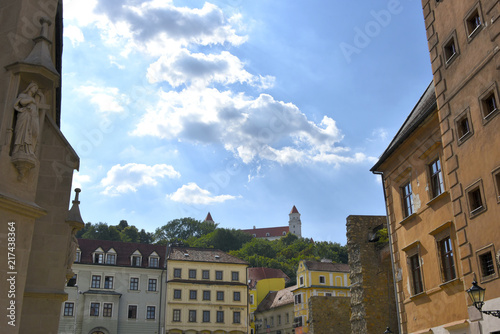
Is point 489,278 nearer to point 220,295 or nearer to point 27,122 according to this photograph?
point 27,122

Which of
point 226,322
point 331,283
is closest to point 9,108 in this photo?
point 226,322

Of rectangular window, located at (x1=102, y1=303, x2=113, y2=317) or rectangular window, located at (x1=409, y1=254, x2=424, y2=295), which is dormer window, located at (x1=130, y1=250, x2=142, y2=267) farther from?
rectangular window, located at (x1=409, y1=254, x2=424, y2=295)

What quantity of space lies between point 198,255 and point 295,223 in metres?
136

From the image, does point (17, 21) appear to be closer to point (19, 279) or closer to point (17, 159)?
point (17, 159)

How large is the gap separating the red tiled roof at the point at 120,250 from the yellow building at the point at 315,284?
18.2 meters

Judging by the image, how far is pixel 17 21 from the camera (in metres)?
8.89

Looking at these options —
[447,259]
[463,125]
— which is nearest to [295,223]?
[447,259]

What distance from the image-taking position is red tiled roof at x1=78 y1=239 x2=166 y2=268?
→ 56.3m

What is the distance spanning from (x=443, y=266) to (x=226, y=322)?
43.5 metres

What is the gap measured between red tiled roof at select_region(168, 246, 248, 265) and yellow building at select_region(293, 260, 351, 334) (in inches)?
352

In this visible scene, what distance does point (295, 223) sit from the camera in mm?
193625

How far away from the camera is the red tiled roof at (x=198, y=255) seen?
2327 inches

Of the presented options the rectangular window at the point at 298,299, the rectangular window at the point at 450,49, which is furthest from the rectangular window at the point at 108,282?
the rectangular window at the point at 450,49

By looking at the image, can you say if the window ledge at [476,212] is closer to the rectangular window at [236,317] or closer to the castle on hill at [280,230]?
the rectangular window at [236,317]
